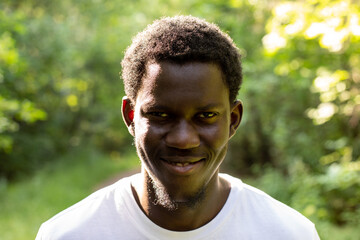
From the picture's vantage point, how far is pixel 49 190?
11.0 m

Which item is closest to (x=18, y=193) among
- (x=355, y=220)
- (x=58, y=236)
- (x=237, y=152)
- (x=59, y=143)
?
(x=59, y=143)

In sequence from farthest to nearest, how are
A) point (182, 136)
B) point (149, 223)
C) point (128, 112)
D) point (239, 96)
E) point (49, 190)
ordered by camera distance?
point (49, 190) → point (239, 96) → point (128, 112) → point (149, 223) → point (182, 136)

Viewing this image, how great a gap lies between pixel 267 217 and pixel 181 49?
0.86 m

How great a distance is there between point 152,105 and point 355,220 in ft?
20.2

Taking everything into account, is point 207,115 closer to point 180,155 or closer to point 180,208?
point 180,155

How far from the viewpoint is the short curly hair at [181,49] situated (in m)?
1.74

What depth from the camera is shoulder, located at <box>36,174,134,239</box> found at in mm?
1805

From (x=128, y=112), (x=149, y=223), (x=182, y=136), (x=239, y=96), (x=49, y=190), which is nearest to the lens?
(x=182, y=136)

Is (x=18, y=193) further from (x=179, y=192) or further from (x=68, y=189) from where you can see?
(x=179, y=192)

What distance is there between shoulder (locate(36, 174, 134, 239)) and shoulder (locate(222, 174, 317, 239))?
55 cm

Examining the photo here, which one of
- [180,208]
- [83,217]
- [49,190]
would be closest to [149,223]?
[180,208]

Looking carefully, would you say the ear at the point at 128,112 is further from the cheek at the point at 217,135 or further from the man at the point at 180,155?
the cheek at the point at 217,135

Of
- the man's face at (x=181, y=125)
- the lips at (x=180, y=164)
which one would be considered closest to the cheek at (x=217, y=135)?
the man's face at (x=181, y=125)

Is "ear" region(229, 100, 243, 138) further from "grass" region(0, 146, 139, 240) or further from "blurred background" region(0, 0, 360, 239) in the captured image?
"grass" region(0, 146, 139, 240)
